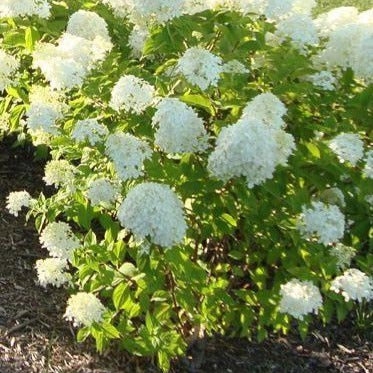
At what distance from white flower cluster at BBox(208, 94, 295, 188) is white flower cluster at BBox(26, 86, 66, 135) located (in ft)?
2.61

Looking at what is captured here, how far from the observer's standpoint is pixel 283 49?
2.88m

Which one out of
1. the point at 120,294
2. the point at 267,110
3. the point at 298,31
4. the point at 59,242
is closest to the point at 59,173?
the point at 59,242

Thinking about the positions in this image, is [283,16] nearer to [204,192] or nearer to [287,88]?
[287,88]

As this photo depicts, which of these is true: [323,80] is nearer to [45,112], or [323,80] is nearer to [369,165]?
[369,165]

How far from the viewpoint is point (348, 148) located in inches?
102

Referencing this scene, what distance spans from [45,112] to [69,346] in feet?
3.63

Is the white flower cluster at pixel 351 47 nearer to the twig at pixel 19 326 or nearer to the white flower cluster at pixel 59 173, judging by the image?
the white flower cluster at pixel 59 173

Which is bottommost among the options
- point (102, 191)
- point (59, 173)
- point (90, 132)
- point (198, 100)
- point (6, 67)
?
point (59, 173)

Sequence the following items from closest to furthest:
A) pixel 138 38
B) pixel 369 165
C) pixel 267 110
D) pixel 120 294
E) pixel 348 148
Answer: pixel 267 110, pixel 348 148, pixel 369 165, pixel 120 294, pixel 138 38

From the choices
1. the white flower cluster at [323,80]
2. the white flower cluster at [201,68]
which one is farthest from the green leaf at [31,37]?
the white flower cluster at [323,80]

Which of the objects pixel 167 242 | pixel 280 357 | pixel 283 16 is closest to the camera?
pixel 167 242

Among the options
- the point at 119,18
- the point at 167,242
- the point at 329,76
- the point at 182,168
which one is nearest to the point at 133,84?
the point at 182,168

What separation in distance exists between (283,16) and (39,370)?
179 cm

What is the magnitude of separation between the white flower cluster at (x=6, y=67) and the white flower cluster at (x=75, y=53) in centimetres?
27
